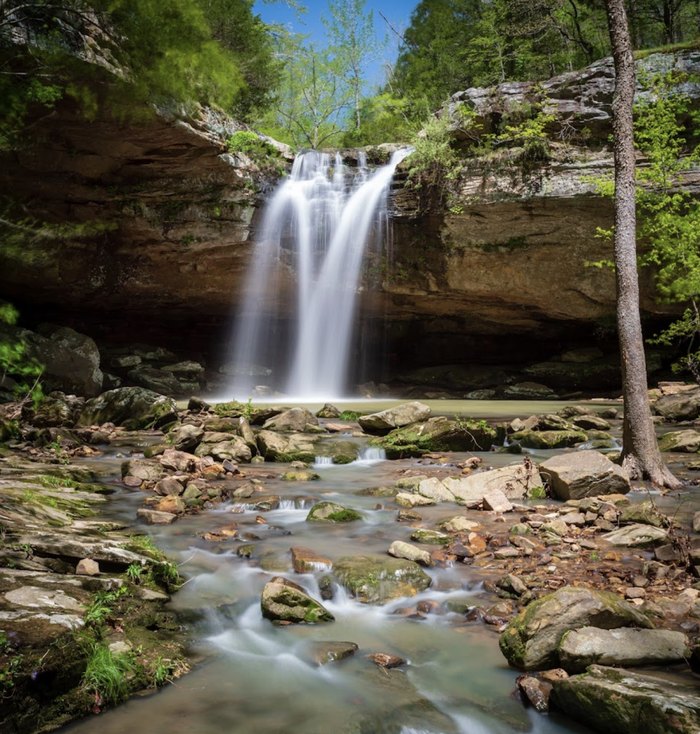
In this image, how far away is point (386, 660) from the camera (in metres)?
3.30

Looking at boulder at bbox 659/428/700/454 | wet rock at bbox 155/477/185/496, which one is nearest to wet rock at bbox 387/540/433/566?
wet rock at bbox 155/477/185/496

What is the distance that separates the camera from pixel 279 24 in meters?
21.8

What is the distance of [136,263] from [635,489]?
1702 centimetres

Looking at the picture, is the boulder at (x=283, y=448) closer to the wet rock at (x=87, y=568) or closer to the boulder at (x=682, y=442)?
the wet rock at (x=87, y=568)

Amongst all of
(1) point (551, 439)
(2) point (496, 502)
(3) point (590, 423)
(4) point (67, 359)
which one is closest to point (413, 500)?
(2) point (496, 502)

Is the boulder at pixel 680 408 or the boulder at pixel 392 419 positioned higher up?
the boulder at pixel 680 408

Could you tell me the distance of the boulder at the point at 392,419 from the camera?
11.2m

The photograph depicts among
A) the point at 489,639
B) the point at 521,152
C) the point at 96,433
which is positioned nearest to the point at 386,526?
the point at 489,639

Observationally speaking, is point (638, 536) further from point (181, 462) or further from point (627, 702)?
point (181, 462)

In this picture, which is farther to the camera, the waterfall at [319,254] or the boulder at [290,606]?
the waterfall at [319,254]

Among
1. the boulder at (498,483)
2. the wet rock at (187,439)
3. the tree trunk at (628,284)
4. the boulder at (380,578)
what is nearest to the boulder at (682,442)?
the tree trunk at (628,284)

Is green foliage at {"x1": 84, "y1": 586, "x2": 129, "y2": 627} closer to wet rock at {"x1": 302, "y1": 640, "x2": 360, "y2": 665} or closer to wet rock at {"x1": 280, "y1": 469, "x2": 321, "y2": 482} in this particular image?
wet rock at {"x1": 302, "y1": 640, "x2": 360, "y2": 665}

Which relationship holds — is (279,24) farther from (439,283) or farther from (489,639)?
(489,639)

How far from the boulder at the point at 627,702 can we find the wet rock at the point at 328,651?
122 centimetres
